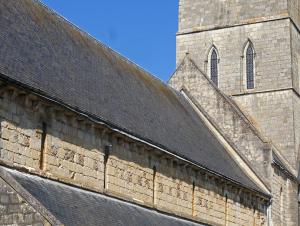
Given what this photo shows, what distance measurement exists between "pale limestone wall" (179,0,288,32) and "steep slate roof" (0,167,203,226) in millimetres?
16596

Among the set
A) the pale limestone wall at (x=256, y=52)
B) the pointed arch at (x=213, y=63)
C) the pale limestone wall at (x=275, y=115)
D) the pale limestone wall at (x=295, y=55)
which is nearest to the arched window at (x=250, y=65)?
the pale limestone wall at (x=256, y=52)

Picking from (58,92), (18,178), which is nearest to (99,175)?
(58,92)

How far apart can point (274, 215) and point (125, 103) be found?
1000cm

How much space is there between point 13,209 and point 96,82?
779 cm

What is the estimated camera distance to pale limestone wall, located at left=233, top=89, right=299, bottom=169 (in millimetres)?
31781

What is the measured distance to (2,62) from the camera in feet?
51.7

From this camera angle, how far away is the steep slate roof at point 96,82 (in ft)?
56.6

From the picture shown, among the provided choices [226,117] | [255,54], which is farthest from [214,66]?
[226,117]

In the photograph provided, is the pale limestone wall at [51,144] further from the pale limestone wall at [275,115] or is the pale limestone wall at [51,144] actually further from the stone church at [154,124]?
the pale limestone wall at [275,115]

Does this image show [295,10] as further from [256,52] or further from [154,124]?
[154,124]

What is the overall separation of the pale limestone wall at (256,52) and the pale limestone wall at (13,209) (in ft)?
69.1

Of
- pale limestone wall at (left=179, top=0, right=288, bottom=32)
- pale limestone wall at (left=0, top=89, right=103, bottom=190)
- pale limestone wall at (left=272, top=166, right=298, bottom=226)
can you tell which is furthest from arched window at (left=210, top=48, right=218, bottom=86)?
pale limestone wall at (left=0, top=89, right=103, bottom=190)

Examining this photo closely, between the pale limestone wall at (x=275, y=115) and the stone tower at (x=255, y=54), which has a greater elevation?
the stone tower at (x=255, y=54)

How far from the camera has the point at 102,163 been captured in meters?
18.9
